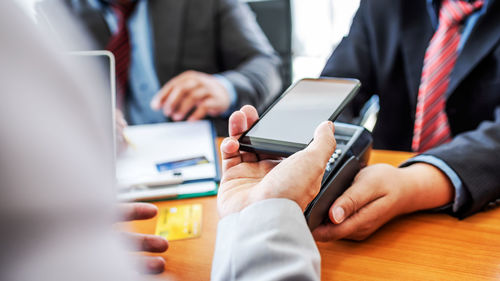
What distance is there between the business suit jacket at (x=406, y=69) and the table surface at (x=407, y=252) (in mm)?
148

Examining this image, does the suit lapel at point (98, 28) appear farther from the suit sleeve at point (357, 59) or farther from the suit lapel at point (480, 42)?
the suit lapel at point (480, 42)

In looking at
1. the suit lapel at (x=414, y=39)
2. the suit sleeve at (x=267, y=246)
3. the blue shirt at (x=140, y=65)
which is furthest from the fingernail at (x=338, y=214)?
the blue shirt at (x=140, y=65)

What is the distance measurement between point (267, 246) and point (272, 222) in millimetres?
25

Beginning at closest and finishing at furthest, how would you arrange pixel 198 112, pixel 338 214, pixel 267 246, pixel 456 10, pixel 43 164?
pixel 43 164 → pixel 267 246 → pixel 338 214 → pixel 456 10 → pixel 198 112

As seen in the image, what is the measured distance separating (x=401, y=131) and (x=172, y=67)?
2.30 feet

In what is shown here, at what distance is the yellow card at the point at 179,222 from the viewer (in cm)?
47

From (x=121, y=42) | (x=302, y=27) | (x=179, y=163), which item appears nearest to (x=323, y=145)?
(x=179, y=163)

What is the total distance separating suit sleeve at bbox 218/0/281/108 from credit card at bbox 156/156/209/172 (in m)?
0.47

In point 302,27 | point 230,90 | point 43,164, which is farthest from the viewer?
point 302,27

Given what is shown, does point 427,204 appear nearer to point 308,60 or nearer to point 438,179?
point 438,179

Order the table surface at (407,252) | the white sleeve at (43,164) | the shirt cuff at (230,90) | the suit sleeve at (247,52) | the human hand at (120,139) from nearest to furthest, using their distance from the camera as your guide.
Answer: the white sleeve at (43,164)
the table surface at (407,252)
the human hand at (120,139)
the shirt cuff at (230,90)
the suit sleeve at (247,52)

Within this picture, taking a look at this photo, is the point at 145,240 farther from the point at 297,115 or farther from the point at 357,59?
the point at 357,59

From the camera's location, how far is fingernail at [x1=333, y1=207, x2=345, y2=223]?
41cm

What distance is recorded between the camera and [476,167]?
0.50m
